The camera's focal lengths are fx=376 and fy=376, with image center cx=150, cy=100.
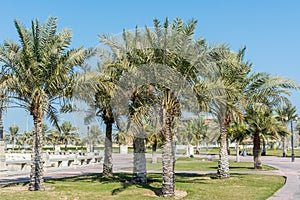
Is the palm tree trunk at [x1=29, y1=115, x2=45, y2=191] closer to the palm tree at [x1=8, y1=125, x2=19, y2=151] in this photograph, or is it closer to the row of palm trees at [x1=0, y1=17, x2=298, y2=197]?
the row of palm trees at [x1=0, y1=17, x2=298, y2=197]

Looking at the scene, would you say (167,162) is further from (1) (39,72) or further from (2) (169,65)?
(1) (39,72)

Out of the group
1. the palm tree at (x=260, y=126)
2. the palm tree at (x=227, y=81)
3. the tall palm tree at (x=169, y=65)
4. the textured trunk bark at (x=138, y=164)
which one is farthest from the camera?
the palm tree at (x=260, y=126)

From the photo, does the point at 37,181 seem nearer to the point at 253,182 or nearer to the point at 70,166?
the point at 253,182

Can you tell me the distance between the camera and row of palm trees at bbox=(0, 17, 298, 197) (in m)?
14.2

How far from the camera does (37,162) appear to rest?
15.4 meters

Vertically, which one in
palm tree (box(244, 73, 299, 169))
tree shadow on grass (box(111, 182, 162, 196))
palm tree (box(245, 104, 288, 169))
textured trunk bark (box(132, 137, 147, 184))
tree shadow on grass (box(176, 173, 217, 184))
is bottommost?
tree shadow on grass (box(176, 173, 217, 184))

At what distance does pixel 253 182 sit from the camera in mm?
17938

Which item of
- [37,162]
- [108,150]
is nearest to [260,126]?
[108,150]

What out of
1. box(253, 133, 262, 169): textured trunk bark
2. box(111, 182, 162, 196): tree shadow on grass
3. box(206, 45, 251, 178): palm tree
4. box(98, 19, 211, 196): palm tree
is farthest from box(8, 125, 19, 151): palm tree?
box(98, 19, 211, 196): palm tree

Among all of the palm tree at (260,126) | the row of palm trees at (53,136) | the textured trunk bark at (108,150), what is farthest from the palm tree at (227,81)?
the row of palm trees at (53,136)

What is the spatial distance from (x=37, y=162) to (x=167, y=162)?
17.9 ft

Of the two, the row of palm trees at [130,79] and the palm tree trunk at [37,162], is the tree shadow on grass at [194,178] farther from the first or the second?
the palm tree trunk at [37,162]

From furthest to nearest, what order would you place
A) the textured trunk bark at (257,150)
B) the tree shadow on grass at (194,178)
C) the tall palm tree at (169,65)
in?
the textured trunk bark at (257,150) → the tree shadow on grass at (194,178) → the tall palm tree at (169,65)

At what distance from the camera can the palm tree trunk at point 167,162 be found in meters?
13.7
